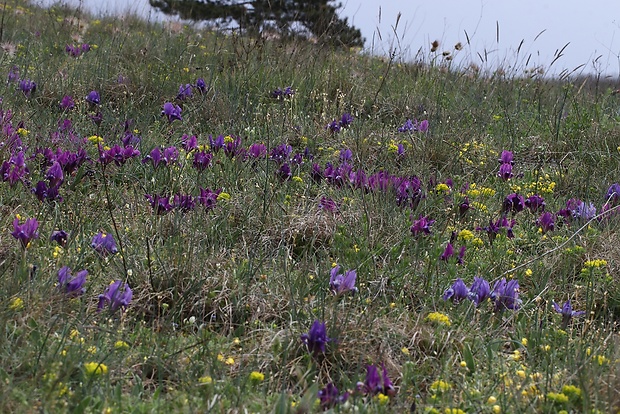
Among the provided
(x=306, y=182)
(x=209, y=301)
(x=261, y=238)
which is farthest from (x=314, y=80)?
(x=209, y=301)

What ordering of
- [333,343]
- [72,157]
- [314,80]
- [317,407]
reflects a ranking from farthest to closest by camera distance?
1. [314,80]
2. [72,157]
3. [333,343]
4. [317,407]

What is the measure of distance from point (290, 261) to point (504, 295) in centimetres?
88

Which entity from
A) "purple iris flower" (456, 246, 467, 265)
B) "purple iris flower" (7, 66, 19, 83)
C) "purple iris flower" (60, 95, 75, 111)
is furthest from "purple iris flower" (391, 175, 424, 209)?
"purple iris flower" (7, 66, 19, 83)

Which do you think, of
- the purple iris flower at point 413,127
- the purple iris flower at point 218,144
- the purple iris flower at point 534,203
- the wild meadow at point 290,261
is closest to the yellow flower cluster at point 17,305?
the wild meadow at point 290,261

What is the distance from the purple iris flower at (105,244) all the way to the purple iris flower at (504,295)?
4.70 ft

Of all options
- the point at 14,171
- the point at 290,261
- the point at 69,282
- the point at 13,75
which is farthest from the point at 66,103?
the point at 69,282

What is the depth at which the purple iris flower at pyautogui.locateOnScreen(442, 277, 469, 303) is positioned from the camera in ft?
7.84

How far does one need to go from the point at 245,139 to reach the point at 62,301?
8.11 feet

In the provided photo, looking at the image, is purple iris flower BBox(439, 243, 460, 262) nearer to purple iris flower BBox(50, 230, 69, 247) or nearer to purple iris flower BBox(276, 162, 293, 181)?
purple iris flower BBox(276, 162, 293, 181)

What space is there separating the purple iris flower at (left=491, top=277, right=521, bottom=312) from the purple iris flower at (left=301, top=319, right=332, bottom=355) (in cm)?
75

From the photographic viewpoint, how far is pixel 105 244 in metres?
2.50

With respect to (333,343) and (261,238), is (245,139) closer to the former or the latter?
(261,238)

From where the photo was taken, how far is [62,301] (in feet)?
7.18

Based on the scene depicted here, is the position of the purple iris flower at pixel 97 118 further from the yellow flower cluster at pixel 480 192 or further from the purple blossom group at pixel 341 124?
the yellow flower cluster at pixel 480 192
